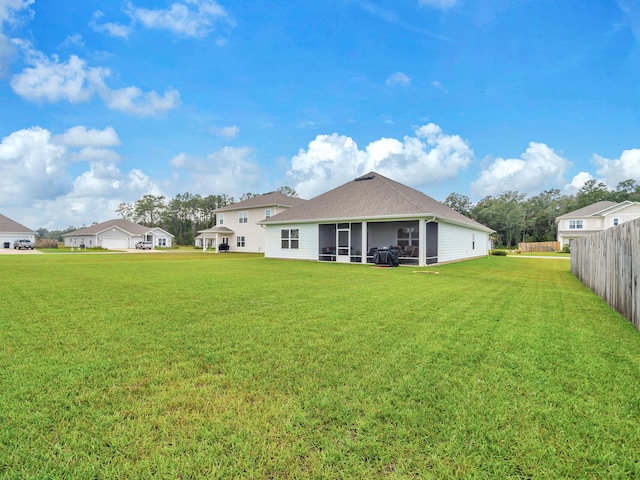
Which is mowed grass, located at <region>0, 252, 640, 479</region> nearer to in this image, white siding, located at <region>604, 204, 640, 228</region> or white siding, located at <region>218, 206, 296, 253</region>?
white siding, located at <region>218, 206, 296, 253</region>

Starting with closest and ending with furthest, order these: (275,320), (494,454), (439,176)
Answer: (494,454) < (275,320) < (439,176)

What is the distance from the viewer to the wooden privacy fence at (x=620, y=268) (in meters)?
4.84

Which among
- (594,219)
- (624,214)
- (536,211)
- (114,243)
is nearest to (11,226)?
(114,243)

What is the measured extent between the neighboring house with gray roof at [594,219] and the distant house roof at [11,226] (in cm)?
7017

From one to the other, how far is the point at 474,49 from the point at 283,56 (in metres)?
11.0

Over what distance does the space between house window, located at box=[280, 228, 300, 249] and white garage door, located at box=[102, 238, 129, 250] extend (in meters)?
37.3

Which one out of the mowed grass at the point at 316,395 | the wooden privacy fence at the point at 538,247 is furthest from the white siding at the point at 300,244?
the wooden privacy fence at the point at 538,247

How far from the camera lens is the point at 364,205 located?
17625mm

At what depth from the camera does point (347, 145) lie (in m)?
27.9

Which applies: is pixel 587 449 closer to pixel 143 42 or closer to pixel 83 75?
pixel 143 42

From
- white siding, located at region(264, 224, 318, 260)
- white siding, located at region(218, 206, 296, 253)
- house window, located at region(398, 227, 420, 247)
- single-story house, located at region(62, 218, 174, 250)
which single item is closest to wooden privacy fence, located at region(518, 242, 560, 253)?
house window, located at region(398, 227, 420, 247)

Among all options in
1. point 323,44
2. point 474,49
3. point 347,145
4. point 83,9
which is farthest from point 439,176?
point 83,9

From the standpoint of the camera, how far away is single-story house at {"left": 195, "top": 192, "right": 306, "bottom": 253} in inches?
1167

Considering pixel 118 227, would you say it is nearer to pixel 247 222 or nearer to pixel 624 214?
pixel 247 222
